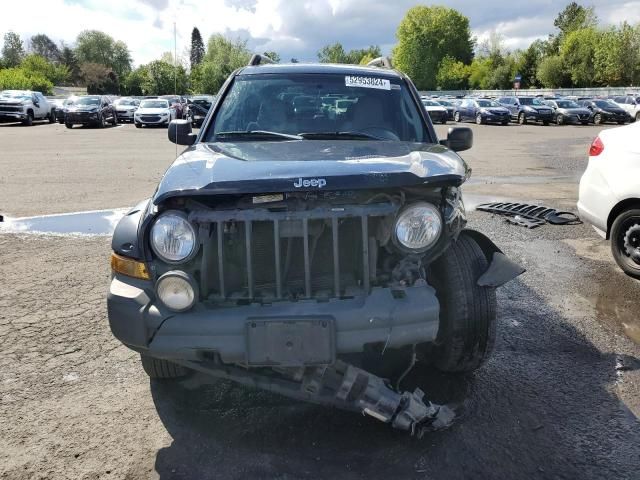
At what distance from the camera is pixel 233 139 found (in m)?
3.97

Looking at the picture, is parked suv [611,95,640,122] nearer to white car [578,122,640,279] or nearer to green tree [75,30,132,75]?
white car [578,122,640,279]

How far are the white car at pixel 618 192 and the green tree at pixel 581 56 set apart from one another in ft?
226

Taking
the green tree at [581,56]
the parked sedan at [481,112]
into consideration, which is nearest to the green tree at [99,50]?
the green tree at [581,56]

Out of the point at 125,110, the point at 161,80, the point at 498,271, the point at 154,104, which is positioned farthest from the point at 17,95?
the point at 161,80

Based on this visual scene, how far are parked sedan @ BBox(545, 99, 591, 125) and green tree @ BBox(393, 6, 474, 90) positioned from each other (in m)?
62.0

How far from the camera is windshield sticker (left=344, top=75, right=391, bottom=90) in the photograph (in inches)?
176

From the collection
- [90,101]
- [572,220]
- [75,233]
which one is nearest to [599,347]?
[572,220]

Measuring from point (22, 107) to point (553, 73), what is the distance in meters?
62.0

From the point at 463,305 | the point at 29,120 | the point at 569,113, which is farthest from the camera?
the point at 569,113

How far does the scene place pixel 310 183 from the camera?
8.89 feet

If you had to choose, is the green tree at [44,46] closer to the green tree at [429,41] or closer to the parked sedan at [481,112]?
the green tree at [429,41]

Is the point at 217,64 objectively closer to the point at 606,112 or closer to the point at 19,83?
the point at 19,83

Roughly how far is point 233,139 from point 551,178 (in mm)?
9410

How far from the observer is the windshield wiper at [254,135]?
153 inches
